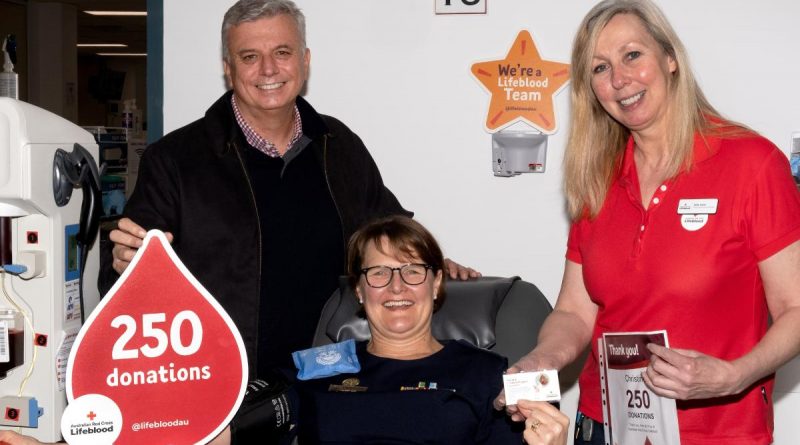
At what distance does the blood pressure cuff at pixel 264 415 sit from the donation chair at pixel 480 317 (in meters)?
0.31

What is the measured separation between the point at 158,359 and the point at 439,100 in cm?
177

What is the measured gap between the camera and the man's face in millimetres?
2480

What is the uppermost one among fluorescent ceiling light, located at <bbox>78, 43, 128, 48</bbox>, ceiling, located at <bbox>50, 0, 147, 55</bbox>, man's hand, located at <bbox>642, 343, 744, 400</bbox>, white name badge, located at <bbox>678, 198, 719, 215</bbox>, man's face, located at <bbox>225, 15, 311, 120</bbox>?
ceiling, located at <bbox>50, 0, 147, 55</bbox>

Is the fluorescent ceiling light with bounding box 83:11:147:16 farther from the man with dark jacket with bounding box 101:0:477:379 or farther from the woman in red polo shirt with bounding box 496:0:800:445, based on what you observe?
the woman in red polo shirt with bounding box 496:0:800:445

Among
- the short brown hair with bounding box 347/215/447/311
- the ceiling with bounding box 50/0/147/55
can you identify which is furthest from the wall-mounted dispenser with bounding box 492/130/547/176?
the ceiling with bounding box 50/0/147/55

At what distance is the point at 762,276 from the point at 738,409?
281 millimetres

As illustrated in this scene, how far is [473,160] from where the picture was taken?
3.31m

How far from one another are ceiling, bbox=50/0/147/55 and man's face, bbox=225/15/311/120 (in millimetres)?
9441

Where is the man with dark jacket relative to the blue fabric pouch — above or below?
above

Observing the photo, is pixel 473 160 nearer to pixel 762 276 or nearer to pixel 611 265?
pixel 611 265

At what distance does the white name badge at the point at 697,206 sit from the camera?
1.82m

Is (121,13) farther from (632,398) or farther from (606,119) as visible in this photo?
(632,398)

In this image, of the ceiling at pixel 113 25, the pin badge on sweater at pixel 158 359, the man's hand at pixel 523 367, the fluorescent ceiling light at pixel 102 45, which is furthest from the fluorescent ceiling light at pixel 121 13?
the man's hand at pixel 523 367

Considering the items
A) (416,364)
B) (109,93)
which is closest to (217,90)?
(416,364)
